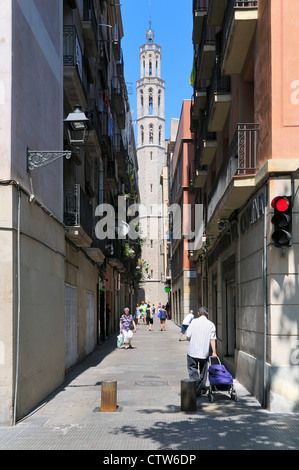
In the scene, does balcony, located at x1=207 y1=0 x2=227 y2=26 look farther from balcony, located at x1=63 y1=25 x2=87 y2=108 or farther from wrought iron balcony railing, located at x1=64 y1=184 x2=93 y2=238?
wrought iron balcony railing, located at x1=64 y1=184 x2=93 y2=238

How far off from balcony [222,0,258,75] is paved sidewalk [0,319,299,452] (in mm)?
6656

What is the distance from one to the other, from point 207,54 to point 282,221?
1134 cm

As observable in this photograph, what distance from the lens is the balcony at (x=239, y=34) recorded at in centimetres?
1152

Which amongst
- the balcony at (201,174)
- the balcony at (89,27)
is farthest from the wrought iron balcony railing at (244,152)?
the balcony at (201,174)

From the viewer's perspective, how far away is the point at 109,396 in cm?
1016

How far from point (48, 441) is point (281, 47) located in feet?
22.8

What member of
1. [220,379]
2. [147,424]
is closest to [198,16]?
[220,379]

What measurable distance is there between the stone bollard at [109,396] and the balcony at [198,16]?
50.5 ft

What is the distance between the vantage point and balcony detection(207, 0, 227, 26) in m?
16.5

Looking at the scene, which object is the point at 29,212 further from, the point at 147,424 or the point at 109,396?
the point at 147,424

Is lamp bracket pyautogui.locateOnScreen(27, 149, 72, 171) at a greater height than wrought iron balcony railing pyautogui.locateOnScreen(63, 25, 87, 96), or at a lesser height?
lesser

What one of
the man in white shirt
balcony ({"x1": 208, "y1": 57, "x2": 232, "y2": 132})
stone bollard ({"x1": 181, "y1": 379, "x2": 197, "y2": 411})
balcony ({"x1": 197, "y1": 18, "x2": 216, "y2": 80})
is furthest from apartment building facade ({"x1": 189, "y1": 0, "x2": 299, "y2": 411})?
balcony ({"x1": 197, "y1": 18, "x2": 216, "y2": 80})
